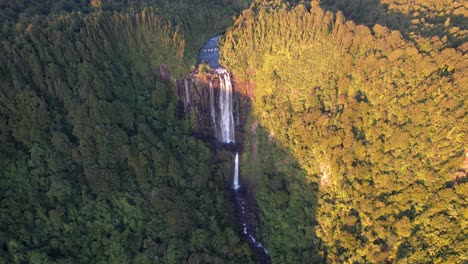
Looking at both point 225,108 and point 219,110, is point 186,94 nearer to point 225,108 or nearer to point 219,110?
point 219,110

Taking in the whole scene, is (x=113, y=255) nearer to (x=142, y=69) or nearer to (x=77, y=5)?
(x=142, y=69)

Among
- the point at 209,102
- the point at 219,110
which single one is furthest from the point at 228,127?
the point at 209,102

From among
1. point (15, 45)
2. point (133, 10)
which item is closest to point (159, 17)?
point (133, 10)

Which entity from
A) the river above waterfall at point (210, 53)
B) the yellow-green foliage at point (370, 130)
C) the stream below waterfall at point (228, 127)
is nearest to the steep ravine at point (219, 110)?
the stream below waterfall at point (228, 127)

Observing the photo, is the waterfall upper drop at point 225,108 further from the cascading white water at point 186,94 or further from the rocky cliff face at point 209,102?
the cascading white water at point 186,94

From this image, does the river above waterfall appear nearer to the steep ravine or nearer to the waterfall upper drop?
the steep ravine

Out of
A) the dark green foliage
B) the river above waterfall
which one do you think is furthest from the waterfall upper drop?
the dark green foliage
